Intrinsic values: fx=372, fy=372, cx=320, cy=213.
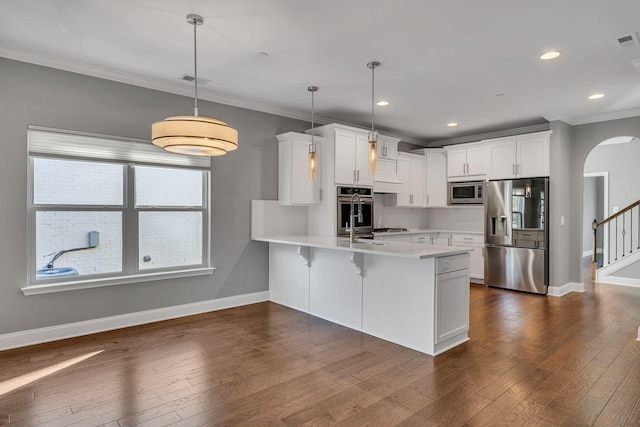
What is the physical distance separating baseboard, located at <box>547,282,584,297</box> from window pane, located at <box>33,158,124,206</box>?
5964mm

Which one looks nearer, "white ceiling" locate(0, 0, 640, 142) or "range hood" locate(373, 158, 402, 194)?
"white ceiling" locate(0, 0, 640, 142)

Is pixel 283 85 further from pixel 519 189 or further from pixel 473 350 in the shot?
pixel 519 189

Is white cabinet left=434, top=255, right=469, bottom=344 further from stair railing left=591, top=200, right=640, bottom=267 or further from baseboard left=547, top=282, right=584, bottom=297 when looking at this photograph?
stair railing left=591, top=200, right=640, bottom=267

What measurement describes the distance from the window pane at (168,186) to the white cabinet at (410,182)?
137 inches

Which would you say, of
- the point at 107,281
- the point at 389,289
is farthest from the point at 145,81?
the point at 389,289

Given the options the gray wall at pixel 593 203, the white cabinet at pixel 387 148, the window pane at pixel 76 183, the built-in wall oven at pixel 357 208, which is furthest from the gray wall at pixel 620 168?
the window pane at pixel 76 183

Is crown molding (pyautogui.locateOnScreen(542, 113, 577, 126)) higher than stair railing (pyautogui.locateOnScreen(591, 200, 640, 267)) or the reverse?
higher

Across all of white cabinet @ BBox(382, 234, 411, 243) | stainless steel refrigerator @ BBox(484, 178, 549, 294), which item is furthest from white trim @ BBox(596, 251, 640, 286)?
white cabinet @ BBox(382, 234, 411, 243)

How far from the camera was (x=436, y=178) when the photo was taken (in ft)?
23.0

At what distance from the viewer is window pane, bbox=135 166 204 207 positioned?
4.18 meters

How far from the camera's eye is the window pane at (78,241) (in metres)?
3.58

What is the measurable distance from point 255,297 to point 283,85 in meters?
2.76

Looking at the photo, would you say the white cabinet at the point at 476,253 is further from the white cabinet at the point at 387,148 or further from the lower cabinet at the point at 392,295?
the lower cabinet at the point at 392,295

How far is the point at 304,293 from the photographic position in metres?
4.61
